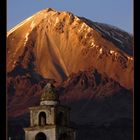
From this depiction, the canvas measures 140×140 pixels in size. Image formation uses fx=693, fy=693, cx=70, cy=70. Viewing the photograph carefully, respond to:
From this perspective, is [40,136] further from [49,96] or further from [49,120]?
[49,96]

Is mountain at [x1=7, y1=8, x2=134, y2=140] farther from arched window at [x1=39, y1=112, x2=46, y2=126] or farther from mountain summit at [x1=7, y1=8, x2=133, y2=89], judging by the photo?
arched window at [x1=39, y1=112, x2=46, y2=126]

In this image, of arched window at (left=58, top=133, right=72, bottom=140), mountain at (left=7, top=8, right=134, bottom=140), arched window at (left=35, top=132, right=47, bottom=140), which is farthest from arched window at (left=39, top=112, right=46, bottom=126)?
mountain at (left=7, top=8, right=134, bottom=140)

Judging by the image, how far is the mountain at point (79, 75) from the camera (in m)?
39.1

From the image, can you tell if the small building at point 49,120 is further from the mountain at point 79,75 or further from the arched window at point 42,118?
the mountain at point 79,75

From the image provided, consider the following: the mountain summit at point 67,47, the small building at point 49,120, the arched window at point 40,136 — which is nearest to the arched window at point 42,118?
the small building at point 49,120

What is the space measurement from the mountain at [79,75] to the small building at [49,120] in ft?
22.3

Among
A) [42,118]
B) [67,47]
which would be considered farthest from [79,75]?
[42,118]

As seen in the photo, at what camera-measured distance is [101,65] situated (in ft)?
144

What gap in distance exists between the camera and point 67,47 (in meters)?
37.6

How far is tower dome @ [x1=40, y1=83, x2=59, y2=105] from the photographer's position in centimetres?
3023

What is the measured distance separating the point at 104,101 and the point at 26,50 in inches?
226
